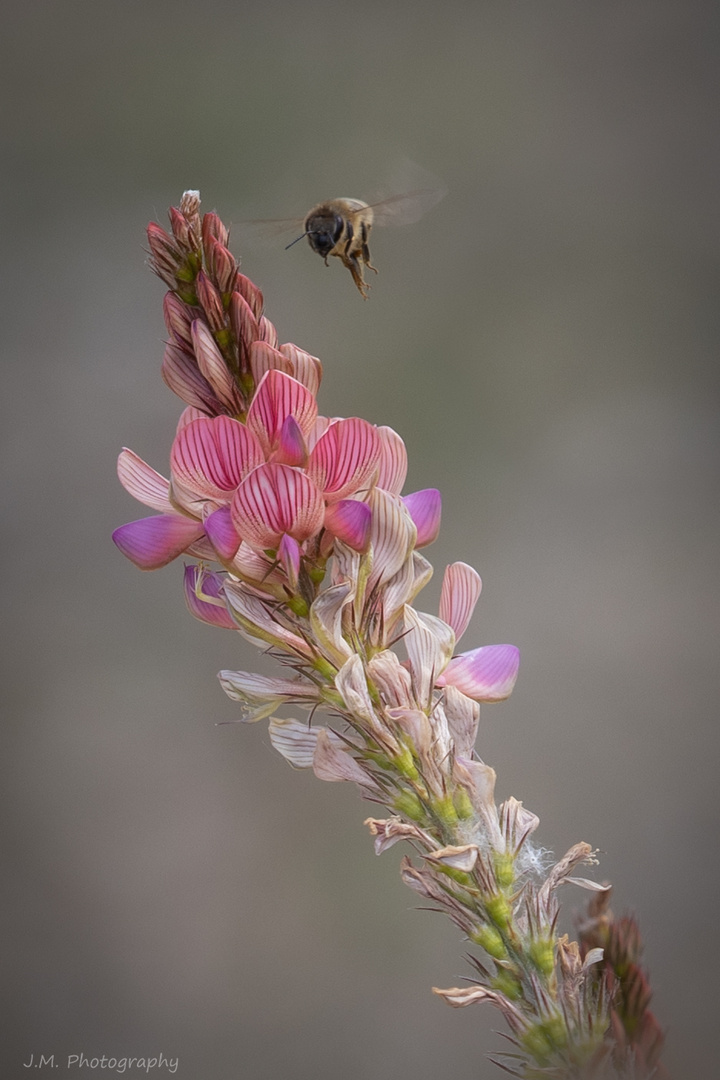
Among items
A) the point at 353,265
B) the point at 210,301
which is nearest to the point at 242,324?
the point at 210,301

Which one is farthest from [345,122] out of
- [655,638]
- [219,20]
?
[655,638]

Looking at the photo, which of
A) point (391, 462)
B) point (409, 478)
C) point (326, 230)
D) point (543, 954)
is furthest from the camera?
point (409, 478)

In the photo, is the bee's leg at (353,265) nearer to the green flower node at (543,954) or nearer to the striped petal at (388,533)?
the striped petal at (388,533)

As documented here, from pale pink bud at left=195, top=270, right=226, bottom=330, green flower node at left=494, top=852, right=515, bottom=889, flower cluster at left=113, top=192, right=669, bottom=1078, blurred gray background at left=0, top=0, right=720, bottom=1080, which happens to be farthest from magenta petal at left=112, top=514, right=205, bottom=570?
blurred gray background at left=0, top=0, right=720, bottom=1080

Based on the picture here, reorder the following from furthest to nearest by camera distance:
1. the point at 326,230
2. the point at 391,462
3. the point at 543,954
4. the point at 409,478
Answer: the point at 409,478 → the point at 326,230 → the point at 391,462 → the point at 543,954

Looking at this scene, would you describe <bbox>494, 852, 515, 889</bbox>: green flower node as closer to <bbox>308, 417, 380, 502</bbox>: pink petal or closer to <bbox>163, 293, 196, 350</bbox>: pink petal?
<bbox>308, 417, 380, 502</bbox>: pink petal

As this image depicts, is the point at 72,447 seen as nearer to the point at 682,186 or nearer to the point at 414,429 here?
the point at 414,429

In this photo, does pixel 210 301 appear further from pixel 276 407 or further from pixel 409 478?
pixel 409 478
